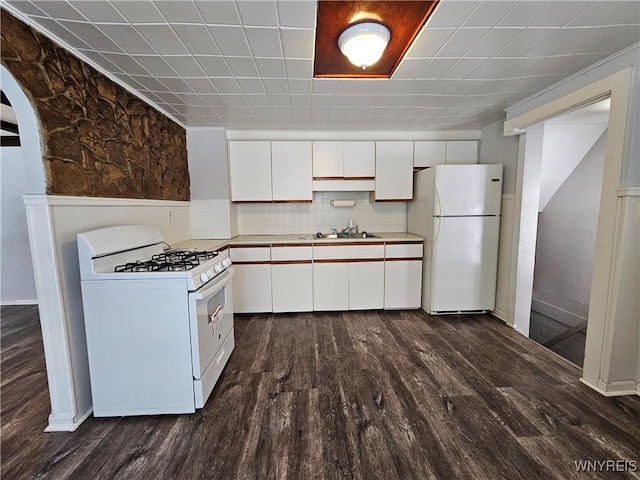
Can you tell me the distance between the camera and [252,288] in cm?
323

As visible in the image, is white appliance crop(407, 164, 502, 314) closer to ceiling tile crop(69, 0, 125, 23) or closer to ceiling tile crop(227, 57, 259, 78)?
ceiling tile crop(227, 57, 259, 78)

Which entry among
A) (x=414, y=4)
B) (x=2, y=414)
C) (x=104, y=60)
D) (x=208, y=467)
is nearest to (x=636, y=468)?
(x=208, y=467)

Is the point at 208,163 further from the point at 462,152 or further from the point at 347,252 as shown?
the point at 462,152

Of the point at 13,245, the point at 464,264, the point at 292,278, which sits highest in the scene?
the point at 13,245

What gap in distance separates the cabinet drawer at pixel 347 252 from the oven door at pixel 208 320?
3.96 feet

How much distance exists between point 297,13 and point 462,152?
9.54 ft

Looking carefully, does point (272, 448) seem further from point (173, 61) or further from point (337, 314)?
point (173, 61)

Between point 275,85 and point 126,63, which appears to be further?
point 275,85

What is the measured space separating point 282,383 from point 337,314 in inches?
54.3

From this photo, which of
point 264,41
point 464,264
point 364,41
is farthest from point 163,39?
point 464,264

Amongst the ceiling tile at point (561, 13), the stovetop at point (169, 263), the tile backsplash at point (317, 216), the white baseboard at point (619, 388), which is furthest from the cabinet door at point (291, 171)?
the white baseboard at point (619, 388)

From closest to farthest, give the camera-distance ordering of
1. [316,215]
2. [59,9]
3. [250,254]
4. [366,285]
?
[59,9]
[250,254]
[366,285]
[316,215]

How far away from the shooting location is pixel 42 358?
2352 mm

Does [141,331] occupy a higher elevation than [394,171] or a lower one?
lower
